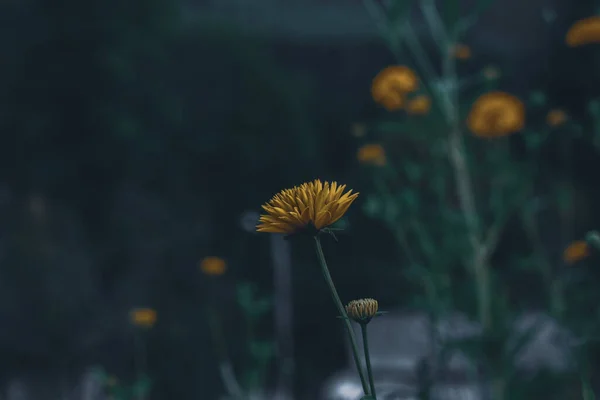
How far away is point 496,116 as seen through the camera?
2609mm

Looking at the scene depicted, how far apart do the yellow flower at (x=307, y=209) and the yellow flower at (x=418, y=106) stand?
1.96 metres

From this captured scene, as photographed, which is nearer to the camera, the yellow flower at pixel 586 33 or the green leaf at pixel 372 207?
the yellow flower at pixel 586 33

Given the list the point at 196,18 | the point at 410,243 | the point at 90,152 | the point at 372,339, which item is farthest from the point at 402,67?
the point at 196,18

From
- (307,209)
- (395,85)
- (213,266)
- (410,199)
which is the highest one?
(395,85)

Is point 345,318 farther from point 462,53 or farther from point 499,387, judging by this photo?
point 462,53

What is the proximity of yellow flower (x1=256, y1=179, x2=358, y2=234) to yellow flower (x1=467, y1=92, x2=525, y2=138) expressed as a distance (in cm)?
184

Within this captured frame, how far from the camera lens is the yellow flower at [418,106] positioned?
279 centimetres

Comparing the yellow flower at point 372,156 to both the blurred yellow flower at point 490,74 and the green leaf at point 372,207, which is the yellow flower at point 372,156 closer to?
the green leaf at point 372,207

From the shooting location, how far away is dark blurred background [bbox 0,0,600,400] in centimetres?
596

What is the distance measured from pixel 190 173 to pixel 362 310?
8.21 metres

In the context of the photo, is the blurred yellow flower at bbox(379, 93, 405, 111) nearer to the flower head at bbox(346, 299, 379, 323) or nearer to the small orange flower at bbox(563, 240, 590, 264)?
the small orange flower at bbox(563, 240, 590, 264)

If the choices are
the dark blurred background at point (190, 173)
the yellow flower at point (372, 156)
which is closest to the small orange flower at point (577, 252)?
the dark blurred background at point (190, 173)

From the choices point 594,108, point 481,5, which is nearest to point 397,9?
point 481,5

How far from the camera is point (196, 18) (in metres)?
12.1
